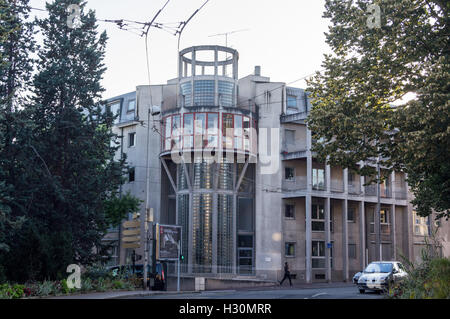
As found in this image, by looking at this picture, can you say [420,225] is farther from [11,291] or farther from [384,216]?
[11,291]

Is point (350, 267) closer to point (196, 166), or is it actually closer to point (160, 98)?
point (196, 166)

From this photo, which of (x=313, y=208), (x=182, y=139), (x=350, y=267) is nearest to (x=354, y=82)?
(x=182, y=139)

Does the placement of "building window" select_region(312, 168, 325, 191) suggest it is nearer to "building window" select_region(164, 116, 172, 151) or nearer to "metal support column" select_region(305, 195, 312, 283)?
"metal support column" select_region(305, 195, 312, 283)

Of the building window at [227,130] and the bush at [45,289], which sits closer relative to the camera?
the bush at [45,289]

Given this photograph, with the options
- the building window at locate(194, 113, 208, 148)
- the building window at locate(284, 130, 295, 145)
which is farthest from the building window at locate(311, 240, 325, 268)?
the building window at locate(194, 113, 208, 148)

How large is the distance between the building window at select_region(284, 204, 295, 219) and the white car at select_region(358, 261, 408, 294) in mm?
16519

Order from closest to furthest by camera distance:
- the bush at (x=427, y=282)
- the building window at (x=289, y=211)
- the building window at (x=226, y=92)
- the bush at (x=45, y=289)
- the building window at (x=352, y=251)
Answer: the bush at (x=427, y=282) < the bush at (x=45, y=289) < the building window at (x=226, y=92) < the building window at (x=289, y=211) < the building window at (x=352, y=251)

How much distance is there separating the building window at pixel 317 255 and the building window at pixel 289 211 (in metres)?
2.74

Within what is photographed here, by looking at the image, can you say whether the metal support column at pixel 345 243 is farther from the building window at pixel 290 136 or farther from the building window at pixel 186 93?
the building window at pixel 186 93

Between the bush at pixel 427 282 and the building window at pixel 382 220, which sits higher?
the building window at pixel 382 220

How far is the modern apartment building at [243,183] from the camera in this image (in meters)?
39.5

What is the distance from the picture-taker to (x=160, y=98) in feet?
146

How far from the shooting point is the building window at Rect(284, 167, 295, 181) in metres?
43.6

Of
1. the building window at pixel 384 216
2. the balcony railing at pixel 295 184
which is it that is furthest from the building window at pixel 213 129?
the building window at pixel 384 216
